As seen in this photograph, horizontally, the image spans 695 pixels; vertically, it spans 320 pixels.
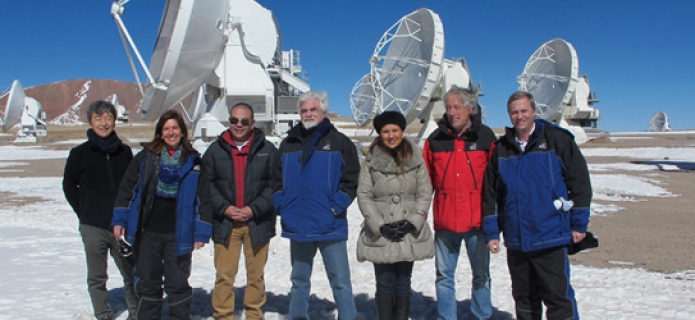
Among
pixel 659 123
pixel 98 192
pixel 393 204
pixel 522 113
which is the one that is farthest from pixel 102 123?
pixel 659 123

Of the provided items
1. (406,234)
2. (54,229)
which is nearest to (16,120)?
(54,229)

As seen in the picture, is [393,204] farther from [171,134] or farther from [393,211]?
[171,134]

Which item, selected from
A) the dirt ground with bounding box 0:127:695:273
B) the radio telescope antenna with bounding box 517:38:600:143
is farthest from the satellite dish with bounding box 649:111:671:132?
the dirt ground with bounding box 0:127:695:273

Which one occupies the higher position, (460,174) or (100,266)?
(460,174)

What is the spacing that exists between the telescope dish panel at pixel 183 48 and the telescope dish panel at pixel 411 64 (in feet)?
30.7

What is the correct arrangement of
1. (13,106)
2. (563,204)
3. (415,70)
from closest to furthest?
(563,204), (415,70), (13,106)

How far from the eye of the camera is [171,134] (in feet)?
13.6

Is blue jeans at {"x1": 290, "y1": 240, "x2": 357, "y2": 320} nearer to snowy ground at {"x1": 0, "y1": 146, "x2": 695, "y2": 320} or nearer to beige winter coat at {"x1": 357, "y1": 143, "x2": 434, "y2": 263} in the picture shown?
beige winter coat at {"x1": 357, "y1": 143, "x2": 434, "y2": 263}

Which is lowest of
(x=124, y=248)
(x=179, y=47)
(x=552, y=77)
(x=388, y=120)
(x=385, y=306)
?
(x=385, y=306)

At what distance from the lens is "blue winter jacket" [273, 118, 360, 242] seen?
162 inches

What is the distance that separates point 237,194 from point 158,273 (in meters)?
0.92

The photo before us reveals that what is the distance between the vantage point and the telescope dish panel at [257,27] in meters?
16.8

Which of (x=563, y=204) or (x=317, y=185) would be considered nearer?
(x=563, y=204)

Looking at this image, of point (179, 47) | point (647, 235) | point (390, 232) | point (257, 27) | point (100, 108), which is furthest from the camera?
point (257, 27)
